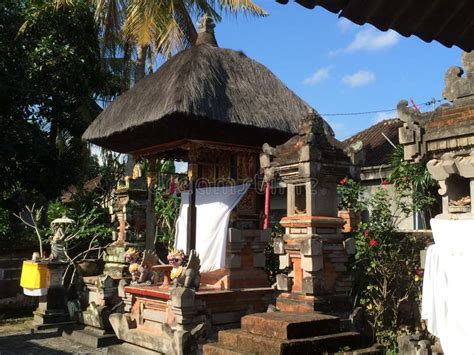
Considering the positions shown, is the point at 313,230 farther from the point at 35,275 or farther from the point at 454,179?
the point at 35,275

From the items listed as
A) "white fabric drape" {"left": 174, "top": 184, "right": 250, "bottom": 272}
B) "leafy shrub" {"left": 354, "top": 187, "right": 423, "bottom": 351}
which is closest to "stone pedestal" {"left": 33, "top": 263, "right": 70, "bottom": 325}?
"white fabric drape" {"left": 174, "top": 184, "right": 250, "bottom": 272}

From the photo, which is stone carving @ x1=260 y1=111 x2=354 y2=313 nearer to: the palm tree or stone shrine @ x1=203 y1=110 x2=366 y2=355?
stone shrine @ x1=203 y1=110 x2=366 y2=355

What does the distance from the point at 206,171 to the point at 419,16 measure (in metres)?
8.29

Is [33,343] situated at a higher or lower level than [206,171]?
lower

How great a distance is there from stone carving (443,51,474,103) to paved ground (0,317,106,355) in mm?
7368

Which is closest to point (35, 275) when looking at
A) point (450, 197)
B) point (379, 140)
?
point (450, 197)

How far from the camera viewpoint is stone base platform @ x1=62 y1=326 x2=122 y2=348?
10008 mm

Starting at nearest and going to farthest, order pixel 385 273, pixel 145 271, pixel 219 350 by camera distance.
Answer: pixel 219 350 → pixel 385 273 → pixel 145 271

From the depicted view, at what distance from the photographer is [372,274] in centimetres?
865

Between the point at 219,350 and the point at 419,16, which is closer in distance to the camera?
the point at 419,16

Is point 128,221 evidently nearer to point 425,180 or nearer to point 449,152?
point 425,180

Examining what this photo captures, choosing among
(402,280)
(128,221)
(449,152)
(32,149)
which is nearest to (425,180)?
(402,280)

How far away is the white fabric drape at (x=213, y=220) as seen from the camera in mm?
9578

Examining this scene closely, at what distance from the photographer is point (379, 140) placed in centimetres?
1655
